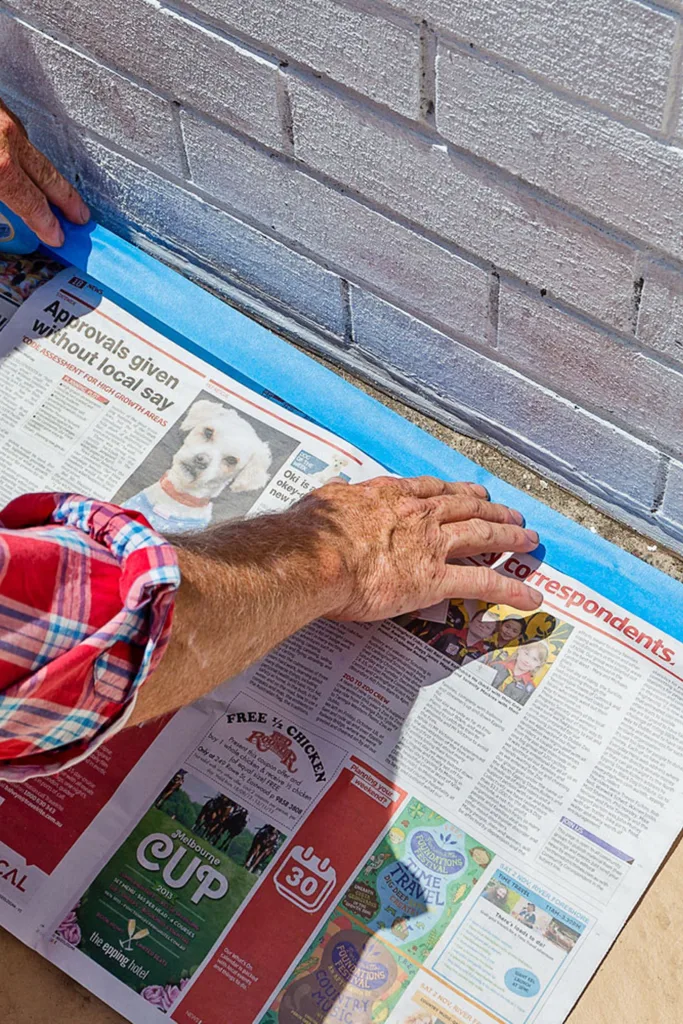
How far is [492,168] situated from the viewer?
46.8 inches

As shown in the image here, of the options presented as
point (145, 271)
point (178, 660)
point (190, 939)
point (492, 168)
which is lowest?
point (190, 939)

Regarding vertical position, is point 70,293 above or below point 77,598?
above

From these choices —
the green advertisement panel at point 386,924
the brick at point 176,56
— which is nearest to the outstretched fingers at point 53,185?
the brick at point 176,56

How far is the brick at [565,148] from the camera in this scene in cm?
103

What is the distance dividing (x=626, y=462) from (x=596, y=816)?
487 mm

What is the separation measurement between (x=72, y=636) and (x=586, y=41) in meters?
0.75

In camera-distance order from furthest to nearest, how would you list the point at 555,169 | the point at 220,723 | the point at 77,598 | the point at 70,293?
the point at 70,293 → the point at 220,723 → the point at 555,169 → the point at 77,598

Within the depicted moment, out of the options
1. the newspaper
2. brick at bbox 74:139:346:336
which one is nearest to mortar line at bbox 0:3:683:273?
brick at bbox 74:139:346:336

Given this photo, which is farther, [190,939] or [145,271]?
[145,271]

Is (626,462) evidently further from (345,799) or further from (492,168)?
(345,799)

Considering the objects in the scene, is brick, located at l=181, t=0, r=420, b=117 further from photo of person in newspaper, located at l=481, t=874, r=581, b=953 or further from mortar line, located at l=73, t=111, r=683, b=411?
photo of person in newspaper, located at l=481, t=874, r=581, b=953

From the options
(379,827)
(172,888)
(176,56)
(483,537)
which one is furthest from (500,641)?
(176,56)

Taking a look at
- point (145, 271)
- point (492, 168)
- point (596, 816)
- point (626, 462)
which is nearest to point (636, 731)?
point (596, 816)

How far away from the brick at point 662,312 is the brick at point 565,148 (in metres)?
0.05
